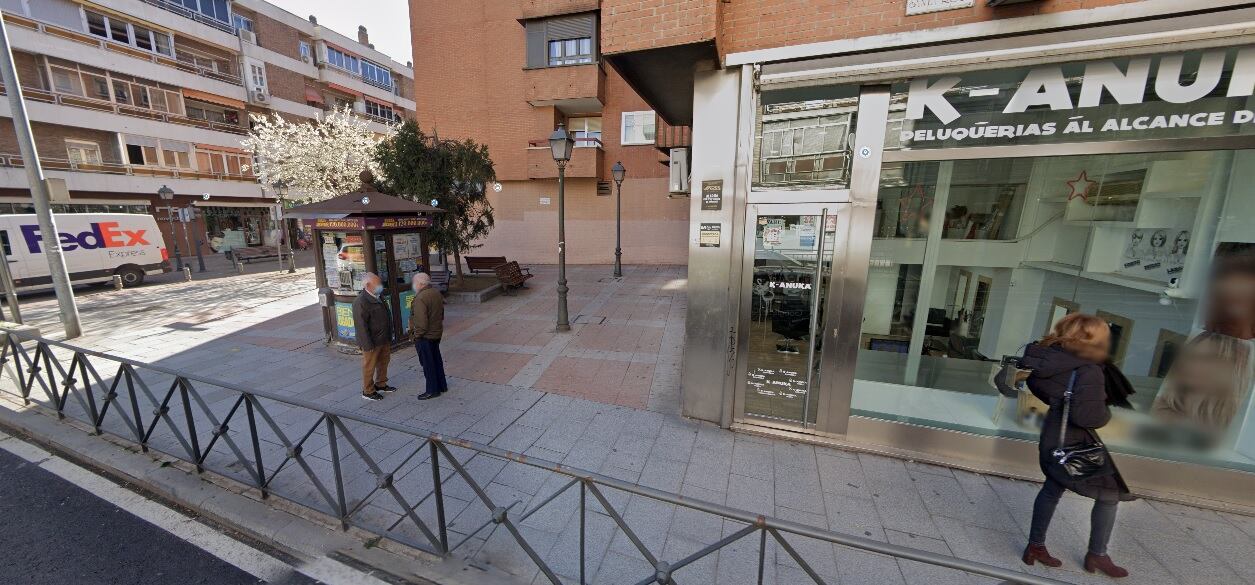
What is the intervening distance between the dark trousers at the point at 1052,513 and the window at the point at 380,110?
1570 inches

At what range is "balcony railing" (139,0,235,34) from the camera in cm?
2108

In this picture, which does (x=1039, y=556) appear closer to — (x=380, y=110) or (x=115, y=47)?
(x=115, y=47)

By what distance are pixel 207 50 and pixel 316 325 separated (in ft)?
87.0

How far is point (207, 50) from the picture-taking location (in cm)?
2319

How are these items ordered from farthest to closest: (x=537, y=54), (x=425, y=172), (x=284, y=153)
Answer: (x=284, y=153)
(x=537, y=54)
(x=425, y=172)

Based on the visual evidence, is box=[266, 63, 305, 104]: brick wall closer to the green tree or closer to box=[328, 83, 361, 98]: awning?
box=[328, 83, 361, 98]: awning

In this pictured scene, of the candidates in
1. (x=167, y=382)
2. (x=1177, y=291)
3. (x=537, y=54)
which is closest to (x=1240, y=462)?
(x=1177, y=291)

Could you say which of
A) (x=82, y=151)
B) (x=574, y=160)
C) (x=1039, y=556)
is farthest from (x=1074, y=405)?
(x=82, y=151)

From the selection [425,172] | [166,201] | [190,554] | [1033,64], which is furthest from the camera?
[166,201]

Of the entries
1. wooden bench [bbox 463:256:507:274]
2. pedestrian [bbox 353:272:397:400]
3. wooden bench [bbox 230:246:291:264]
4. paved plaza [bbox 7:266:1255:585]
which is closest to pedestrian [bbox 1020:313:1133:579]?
paved plaza [bbox 7:266:1255:585]

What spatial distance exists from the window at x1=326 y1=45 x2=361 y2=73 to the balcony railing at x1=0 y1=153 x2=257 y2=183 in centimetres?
1108

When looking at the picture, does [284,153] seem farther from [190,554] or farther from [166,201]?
[190,554]

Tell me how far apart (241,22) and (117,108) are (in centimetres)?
901

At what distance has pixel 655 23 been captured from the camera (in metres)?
3.74
